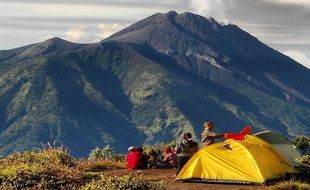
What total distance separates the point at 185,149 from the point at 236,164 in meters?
2.47

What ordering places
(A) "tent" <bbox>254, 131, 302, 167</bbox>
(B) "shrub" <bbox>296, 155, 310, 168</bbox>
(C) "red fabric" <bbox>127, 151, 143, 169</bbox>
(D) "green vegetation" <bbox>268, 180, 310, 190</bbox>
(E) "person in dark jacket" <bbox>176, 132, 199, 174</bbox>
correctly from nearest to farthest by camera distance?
(D) "green vegetation" <bbox>268, 180, 310, 190</bbox> → (E) "person in dark jacket" <bbox>176, 132, 199, 174</bbox> → (B) "shrub" <bbox>296, 155, 310, 168</bbox> → (A) "tent" <bbox>254, 131, 302, 167</bbox> → (C) "red fabric" <bbox>127, 151, 143, 169</bbox>

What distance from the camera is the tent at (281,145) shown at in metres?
25.8

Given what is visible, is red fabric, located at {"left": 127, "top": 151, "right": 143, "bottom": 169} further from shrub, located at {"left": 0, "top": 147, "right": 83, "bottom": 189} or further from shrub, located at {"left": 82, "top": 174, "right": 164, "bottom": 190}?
shrub, located at {"left": 82, "top": 174, "right": 164, "bottom": 190}

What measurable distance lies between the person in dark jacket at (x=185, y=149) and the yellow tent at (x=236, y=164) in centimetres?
47

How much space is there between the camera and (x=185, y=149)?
77.7 ft

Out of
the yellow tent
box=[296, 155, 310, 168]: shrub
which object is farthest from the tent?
the yellow tent

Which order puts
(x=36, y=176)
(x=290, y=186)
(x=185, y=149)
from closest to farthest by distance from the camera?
(x=36, y=176)
(x=290, y=186)
(x=185, y=149)

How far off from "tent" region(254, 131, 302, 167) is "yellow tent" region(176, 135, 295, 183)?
2.58m

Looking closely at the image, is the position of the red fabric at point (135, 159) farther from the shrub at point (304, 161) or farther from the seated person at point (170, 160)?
the shrub at point (304, 161)

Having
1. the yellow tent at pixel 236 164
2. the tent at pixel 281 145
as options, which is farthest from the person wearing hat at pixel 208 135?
the tent at pixel 281 145

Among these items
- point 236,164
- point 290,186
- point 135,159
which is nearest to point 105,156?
point 135,159

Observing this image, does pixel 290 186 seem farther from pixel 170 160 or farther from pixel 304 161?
pixel 170 160

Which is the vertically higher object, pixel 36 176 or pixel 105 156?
pixel 36 176

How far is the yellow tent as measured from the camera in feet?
70.9
